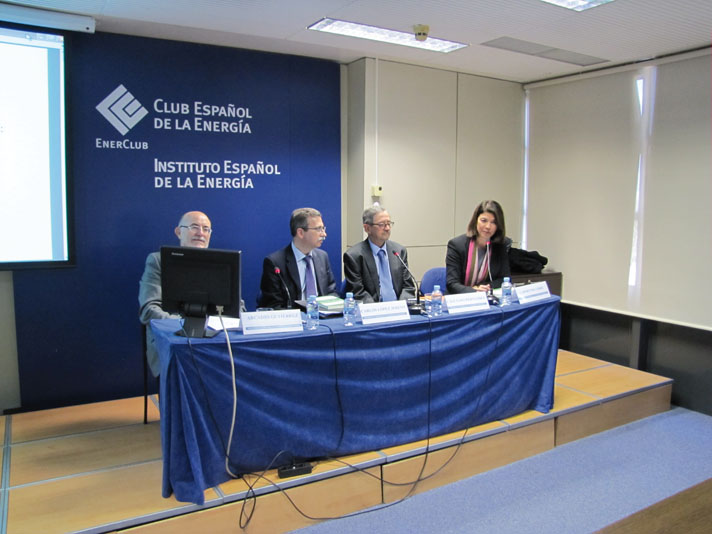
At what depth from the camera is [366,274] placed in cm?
347

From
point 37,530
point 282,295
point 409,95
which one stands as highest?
point 409,95

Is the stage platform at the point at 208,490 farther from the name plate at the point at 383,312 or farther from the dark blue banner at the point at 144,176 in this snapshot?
the name plate at the point at 383,312

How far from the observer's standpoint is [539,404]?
3.08 meters

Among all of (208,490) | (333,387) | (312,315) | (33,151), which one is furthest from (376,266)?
(33,151)

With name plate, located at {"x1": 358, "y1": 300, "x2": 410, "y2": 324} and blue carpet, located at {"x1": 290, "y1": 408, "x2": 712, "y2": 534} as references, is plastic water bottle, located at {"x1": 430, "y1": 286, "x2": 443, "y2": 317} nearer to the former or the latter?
name plate, located at {"x1": 358, "y1": 300, "x2": 410, "y2": 324}

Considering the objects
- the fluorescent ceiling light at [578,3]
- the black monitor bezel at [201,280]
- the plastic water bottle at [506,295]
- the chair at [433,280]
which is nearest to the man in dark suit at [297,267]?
the chair at [433,280]

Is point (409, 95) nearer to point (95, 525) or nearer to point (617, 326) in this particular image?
point (617, 326)

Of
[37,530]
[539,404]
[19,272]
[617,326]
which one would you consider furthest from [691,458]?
[19,272]

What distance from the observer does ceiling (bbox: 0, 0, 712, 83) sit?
3.03 m

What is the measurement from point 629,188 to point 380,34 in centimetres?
237

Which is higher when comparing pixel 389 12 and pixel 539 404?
pixel 389 12

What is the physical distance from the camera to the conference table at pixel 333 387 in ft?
6.89

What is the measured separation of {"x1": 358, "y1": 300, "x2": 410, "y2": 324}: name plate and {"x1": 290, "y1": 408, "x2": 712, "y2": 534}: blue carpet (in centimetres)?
83

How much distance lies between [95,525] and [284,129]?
2.98 metres
